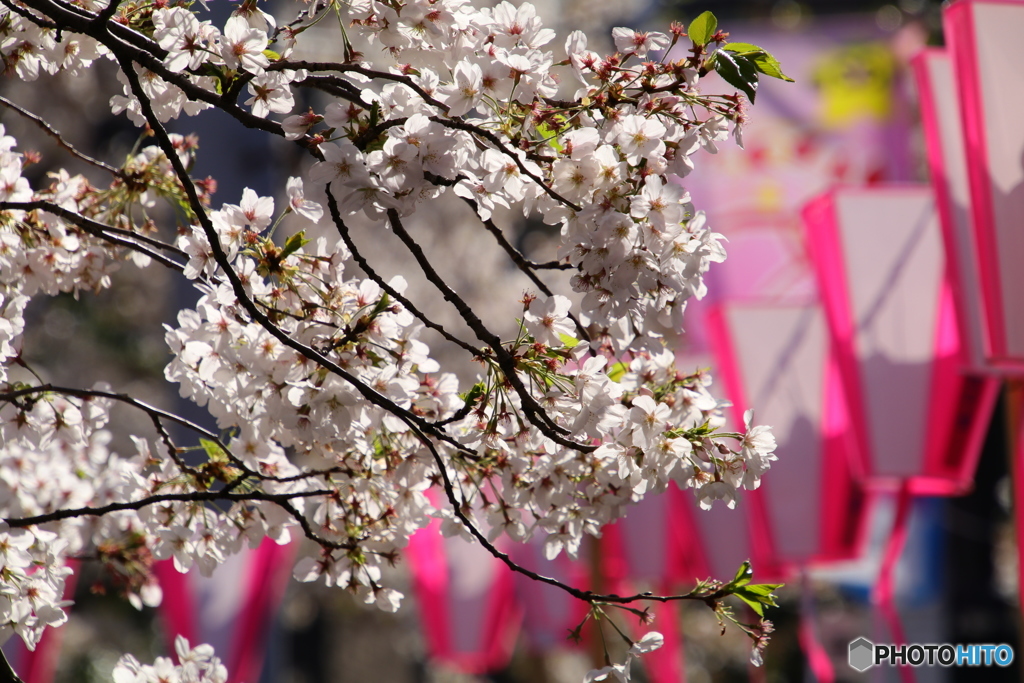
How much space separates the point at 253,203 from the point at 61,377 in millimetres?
9885

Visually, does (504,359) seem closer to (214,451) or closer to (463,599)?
(214,451)

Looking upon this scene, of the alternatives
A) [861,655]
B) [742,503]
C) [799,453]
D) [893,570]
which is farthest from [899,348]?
[742,503]

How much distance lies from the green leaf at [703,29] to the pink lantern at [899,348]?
2545 millimetres

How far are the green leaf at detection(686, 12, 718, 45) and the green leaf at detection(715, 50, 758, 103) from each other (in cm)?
3

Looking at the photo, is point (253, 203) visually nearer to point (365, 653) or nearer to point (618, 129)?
point (618, 129)

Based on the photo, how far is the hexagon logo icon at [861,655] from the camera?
3.73 m

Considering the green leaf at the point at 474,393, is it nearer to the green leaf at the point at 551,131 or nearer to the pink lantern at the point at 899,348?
the green leaf at the point at 551,131

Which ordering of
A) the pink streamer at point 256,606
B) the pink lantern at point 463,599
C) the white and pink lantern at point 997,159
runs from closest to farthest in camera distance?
1. the white and pink lantern at point 997,159
2. the pink streamer at point 256,606
3. the pink lantern at point 463,599

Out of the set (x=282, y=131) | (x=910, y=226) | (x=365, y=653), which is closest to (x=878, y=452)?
(x=910, y=226)

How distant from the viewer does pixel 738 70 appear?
142 centimetres

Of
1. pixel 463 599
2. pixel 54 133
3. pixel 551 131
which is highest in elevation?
pixel 463 599

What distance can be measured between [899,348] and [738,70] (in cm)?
258

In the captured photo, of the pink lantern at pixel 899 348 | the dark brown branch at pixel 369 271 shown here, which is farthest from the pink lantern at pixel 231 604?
the dark brown branch at pixel 369 271

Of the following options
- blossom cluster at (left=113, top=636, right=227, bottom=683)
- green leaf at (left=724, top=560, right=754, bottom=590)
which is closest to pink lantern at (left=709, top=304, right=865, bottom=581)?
green leaf at (left=724, top=560, right=754, bottom=590)
